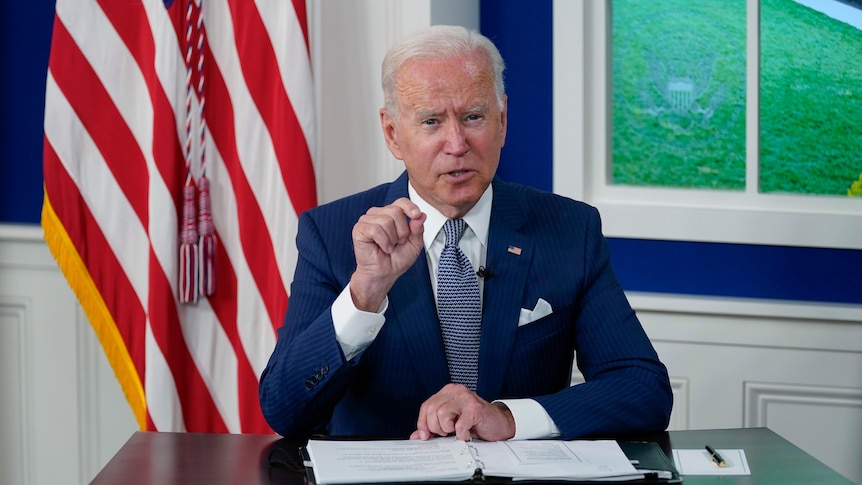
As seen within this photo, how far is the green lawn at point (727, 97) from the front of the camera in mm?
3438

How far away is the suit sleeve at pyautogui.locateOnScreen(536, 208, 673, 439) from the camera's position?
77.9 inches

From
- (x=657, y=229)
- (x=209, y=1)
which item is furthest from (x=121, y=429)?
(x=657, y=229)

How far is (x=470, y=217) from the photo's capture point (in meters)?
2.33

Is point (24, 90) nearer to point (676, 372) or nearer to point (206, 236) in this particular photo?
point (206, 236)

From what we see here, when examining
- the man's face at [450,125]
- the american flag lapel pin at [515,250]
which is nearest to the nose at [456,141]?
the man's face at [450,125]

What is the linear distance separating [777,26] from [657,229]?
2.37 feet

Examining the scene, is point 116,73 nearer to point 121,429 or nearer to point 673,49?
point 121,429

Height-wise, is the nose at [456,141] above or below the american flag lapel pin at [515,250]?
above

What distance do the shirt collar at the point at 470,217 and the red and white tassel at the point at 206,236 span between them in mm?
1113

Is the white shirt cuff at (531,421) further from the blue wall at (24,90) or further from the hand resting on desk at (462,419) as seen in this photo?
the blue wall at (24,90)

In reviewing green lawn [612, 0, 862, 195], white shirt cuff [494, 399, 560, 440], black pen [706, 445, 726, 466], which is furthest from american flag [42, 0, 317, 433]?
black pen [706, 445, 726, 466]

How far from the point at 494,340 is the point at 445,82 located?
51 cm

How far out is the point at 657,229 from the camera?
11.6ft

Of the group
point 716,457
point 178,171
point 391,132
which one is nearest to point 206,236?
point 178,171
